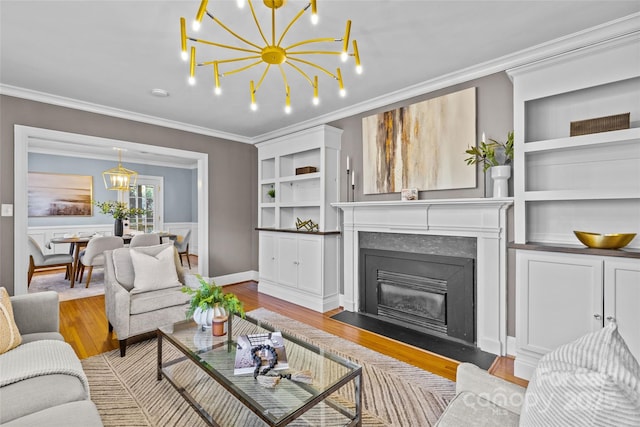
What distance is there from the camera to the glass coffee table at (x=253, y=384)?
4.67ft

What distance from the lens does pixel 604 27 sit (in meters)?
2.14

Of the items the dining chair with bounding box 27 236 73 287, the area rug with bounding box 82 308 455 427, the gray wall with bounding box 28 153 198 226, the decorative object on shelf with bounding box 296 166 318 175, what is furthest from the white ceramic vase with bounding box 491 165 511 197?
the gray wall with bounding box 28 153 198 226

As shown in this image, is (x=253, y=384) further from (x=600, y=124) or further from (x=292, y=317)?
(x=600, y=124)

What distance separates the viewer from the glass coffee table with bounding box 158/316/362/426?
4.67 ft

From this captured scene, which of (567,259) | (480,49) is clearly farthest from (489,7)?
(567,259)

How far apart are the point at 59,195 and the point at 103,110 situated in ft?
12.6

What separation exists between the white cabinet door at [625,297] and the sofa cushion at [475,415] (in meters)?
1.25

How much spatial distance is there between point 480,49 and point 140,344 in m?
3.84

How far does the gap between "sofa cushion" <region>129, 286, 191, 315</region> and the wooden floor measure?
0.49 metres

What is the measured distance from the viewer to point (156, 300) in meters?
2.79

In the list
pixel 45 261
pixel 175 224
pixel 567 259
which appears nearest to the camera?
pixel 567 259

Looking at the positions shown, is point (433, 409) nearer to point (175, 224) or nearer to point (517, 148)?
point (517, 148)

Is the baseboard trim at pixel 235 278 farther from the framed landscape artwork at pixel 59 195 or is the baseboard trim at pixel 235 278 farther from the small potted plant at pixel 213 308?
the framed landscape artwork at pixel 59 195

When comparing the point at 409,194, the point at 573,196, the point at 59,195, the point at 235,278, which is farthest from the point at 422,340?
the point at 59,195
